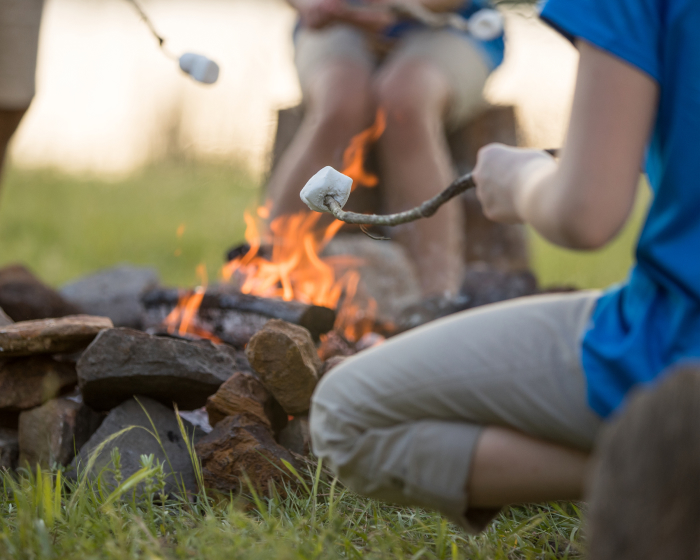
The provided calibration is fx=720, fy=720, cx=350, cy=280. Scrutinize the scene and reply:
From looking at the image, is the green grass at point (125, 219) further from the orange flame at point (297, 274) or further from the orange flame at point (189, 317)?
the orange flame at point (189, 317)

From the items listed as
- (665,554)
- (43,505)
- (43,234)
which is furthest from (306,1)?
(43,234)

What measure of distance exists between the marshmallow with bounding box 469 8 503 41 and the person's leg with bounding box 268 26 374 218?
0.48 m

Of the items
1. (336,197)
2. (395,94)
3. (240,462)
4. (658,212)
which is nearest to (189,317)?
(240,462)

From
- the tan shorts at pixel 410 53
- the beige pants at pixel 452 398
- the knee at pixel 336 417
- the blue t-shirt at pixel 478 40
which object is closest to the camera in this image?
the beige pants at pixel 452 398

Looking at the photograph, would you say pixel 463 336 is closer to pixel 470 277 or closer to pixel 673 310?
pixel 673 310

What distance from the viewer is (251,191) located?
7.62 m

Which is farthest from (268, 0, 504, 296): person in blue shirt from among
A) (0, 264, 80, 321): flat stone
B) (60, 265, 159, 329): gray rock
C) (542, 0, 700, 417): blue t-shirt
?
(542, 0, 700, 417): blue t-shirt

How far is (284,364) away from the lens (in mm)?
1697

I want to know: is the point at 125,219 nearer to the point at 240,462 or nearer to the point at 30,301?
the point at 30,301

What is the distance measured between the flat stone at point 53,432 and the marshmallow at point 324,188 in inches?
35.7

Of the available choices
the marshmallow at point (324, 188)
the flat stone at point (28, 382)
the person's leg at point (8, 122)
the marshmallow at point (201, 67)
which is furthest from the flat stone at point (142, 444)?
the person's leg at point (8, 122)

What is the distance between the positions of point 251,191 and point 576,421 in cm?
685

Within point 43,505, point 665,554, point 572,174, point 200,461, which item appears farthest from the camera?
point 200,461

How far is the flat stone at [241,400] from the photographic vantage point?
1.70 metres
